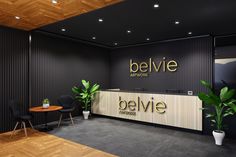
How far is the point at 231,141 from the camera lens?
4191mm

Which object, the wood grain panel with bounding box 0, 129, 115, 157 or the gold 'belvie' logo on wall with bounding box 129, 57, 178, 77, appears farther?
the gold 'belvie' logo on wall with bounding box 129, 57, 178, 77

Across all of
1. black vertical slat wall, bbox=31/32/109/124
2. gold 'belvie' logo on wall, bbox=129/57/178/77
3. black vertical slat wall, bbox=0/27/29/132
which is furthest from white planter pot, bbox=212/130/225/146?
black vertical slat wall, bbox=0/27/29/132

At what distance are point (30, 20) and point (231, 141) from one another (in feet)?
20.1

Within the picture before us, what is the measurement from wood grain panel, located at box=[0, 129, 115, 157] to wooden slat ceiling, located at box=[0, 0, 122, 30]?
3.08m

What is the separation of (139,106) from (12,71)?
168 inches

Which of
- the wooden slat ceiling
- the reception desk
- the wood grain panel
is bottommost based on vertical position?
the wood grain panel

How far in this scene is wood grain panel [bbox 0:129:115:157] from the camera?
3.40 metres

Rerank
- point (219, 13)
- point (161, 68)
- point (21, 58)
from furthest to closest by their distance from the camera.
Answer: point (161, 68), point (21, 58), point (219, 13)

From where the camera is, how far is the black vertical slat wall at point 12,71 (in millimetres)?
4797

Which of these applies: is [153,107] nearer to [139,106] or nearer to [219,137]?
[139,106]

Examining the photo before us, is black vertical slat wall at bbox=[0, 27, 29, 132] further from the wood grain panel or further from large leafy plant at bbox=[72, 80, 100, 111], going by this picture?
large leafy plant at bbox=[72, 80, 100, 111]

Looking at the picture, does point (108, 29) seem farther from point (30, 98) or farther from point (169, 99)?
point (30, 98)

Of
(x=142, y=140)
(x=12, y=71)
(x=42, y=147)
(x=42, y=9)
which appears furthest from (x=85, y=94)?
(x=42, y=9)

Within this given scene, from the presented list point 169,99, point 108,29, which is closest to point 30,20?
point 108,29
